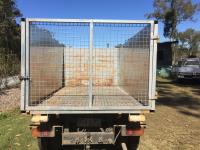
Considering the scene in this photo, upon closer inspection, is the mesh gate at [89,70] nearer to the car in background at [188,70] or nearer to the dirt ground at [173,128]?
the dirt ground at [173,128]

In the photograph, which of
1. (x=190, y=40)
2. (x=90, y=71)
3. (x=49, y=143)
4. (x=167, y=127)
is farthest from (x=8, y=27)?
(x=190, y=40)

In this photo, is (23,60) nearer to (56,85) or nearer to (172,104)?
(56,85)

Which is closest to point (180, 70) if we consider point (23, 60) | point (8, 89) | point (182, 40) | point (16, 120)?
point (8, 89)

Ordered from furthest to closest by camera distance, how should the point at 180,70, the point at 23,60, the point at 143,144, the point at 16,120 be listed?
the point at 180,70, the point at 16,120, the point at 143,144, the point at 23,60

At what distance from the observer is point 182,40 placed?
Result: 3231 inches

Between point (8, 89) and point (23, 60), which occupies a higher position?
point (23, 60)

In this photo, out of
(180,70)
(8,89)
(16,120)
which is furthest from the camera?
(180,70)

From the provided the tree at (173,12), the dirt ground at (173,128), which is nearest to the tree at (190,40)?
the tree at (173,12)

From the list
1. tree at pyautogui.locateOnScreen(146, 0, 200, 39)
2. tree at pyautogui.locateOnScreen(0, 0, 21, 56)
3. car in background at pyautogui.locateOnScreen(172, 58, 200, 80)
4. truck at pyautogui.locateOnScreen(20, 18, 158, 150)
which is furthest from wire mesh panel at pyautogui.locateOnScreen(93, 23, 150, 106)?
tree at pyautogui.locateOnScreen(146, 0, 200, 39)

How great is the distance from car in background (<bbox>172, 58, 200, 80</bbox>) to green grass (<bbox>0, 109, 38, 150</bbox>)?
16.0 m

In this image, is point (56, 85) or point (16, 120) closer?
point (56, 85)

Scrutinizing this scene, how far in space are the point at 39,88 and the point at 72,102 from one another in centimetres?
65

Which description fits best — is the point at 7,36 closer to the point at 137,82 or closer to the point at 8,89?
the point at 8,89

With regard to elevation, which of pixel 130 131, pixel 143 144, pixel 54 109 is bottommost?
pixel 143 144
